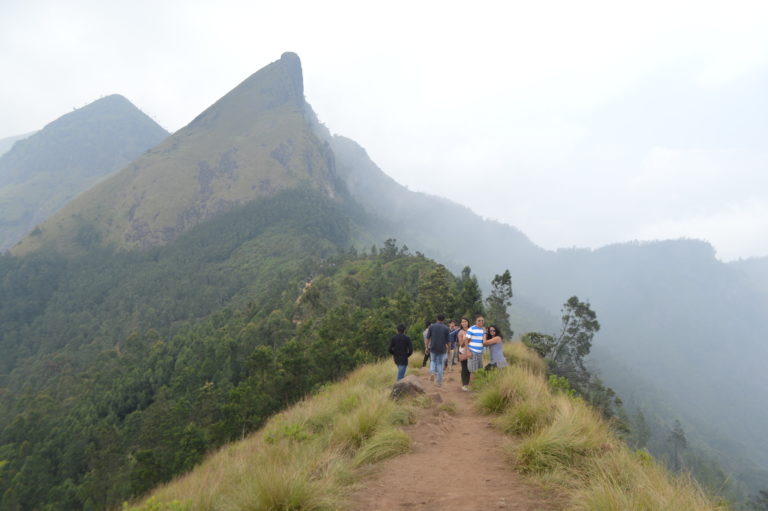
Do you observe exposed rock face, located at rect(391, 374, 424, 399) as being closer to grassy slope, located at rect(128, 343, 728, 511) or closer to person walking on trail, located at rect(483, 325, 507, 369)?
grassy slope, located at rect(128, 343, 728, 511)

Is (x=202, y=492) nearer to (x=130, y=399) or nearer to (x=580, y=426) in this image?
(x=580, y=426)

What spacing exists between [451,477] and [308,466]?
6.62 ft

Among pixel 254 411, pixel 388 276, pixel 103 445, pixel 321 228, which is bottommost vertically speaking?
pixel 103 445

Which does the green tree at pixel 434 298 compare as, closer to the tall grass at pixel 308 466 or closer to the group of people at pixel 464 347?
the group of people at pixel 464 347

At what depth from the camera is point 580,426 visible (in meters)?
5.60

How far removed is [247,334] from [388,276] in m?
25.0

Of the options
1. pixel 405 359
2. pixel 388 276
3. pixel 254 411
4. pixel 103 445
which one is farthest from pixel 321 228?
pixel 405 359

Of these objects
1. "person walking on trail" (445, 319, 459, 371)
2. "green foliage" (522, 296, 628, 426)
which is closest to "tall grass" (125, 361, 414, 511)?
"person walking on trail" (445, 319, 459, 371)

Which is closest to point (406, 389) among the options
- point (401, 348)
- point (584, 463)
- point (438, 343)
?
point (401, 348)

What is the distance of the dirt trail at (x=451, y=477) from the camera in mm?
4617

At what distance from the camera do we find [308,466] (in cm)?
518

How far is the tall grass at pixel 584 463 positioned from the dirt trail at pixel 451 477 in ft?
0.95

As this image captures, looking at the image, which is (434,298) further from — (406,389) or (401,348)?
(406,389)

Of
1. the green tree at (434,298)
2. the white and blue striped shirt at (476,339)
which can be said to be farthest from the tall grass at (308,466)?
the green tree at (434,298)
